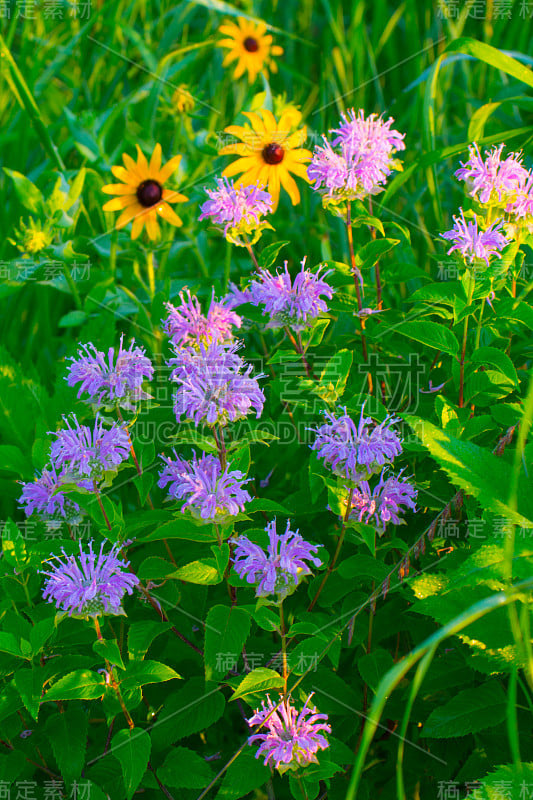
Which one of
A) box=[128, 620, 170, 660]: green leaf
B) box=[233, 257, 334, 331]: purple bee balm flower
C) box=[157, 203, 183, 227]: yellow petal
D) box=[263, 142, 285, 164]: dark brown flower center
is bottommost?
box=[128, 620, 170, 660]: green leaf

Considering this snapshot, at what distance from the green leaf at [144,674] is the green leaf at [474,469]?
0.47 meters

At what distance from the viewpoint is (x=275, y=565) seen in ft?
3.35

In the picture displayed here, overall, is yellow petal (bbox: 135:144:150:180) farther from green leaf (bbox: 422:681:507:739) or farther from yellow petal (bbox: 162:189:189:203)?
green leaf (bbox: 422:681:507:739)

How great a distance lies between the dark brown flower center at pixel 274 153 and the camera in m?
1.67

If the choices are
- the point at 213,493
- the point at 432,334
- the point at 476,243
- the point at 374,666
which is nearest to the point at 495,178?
the point at 476,243

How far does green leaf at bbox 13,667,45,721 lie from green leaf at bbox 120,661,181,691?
12cm

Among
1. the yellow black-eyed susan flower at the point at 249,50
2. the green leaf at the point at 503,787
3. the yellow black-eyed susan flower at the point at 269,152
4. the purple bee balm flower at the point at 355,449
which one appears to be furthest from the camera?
the yellow black-eyed susan flower at the point at 249,50

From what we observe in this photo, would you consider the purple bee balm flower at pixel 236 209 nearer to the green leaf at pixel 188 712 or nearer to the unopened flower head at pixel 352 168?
the unopened flower head at pixel 352 168

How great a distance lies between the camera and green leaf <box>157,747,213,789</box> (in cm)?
105

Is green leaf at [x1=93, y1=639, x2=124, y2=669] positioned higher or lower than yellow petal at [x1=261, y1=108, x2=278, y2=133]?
lower

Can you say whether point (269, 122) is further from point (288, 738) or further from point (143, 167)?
point (288, 738)

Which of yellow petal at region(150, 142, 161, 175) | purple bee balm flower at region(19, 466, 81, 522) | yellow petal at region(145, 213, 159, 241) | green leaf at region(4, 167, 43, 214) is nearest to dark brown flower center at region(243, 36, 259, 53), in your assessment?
yellow petal at region(150, 142, 161, 175)

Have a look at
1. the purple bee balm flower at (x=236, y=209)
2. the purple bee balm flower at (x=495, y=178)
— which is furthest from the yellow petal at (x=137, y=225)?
the purple bee balm flower at (x=495, y=178)

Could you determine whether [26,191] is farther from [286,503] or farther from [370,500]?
[370,500]
